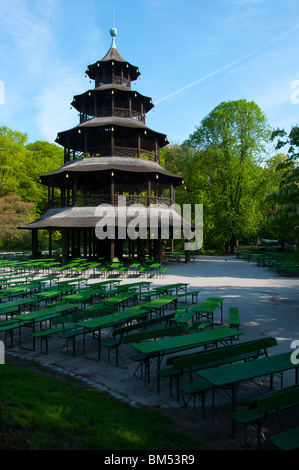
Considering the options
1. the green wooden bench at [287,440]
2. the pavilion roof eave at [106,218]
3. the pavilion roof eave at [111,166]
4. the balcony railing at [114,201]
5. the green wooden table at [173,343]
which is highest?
the pavilion roof eave at [111,166]

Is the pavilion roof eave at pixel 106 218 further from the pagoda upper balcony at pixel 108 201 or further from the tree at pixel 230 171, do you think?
the tree at pixel 230 171

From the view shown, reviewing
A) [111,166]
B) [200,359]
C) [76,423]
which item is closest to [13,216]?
[111,166]

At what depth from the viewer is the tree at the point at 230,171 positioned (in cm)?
3688

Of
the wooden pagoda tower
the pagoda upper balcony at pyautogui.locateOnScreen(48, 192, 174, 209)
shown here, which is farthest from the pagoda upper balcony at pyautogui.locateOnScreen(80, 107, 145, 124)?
the pagoda upper balcony at pyautogui.locateOnScreen(48, 192, 174, 209)

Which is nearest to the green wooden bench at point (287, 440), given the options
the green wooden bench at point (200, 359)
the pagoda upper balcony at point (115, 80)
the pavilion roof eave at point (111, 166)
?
the green wooden bench at point (200, 359)

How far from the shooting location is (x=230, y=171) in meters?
37.2

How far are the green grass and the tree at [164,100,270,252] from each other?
32.0 meters

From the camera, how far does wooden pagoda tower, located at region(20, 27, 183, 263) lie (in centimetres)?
2564

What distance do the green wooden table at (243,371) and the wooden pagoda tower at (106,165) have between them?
64.3 ft

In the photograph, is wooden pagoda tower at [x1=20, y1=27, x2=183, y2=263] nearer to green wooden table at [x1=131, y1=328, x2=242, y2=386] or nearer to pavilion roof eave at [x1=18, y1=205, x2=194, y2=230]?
pavilion roof eave at [x1=18, y1=205, x2=194, y2=230]

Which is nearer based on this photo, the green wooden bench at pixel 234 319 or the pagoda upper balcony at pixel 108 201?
the green wooden bench at pixel 234 319

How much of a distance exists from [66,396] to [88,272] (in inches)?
717

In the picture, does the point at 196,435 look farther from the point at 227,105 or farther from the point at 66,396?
the point at 227,105
